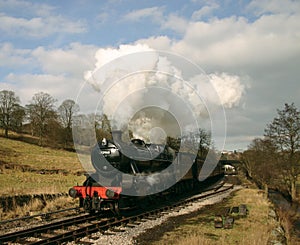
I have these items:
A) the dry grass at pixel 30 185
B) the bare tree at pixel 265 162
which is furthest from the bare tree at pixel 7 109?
the bare tree at pixel 265 162

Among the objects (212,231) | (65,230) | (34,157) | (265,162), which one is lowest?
(212,231)

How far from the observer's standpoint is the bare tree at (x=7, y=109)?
180 feet

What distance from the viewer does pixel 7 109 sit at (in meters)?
55.9

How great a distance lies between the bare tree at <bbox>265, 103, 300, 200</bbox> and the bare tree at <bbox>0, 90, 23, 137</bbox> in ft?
146

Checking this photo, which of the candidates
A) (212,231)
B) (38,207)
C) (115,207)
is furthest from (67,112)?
(212,231)

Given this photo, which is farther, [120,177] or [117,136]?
[117,136]

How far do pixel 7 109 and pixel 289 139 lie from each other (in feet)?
155

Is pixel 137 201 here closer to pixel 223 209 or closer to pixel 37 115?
pixel 223 209

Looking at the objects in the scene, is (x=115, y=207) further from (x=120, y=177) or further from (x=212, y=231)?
(x=212, y=231)

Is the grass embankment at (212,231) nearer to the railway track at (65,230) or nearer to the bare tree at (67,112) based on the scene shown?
the railway track at (65,230)

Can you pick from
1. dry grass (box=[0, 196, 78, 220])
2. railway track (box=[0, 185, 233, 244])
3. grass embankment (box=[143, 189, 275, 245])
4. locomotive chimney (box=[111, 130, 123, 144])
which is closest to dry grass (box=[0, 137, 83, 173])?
dry grass (box=[0, 196, 78, 220])

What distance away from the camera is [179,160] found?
20578 mm

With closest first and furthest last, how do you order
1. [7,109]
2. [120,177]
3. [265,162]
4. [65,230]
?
[65,230], [120,177], [265,162], [7,109]

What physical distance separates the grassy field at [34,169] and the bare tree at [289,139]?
16.6 metres
